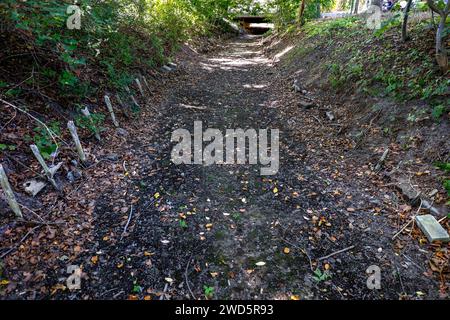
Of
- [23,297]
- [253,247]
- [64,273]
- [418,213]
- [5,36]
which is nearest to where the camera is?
[23,297]

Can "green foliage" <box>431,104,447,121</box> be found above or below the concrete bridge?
below

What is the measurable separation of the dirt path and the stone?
1.27ft

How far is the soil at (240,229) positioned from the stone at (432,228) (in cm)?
21

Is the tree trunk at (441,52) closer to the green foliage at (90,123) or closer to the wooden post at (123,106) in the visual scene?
the wooden post at (123,106)

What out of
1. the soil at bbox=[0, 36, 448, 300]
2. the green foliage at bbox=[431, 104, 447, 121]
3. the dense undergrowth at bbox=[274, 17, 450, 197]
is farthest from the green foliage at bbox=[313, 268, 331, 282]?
the green foliage at bbox=[431, 104, 447, 121]

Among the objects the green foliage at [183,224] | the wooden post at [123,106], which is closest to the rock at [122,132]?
the wooden post at [123,106]

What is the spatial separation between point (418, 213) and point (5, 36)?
775 centimetres

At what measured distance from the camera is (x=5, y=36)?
4832mm
